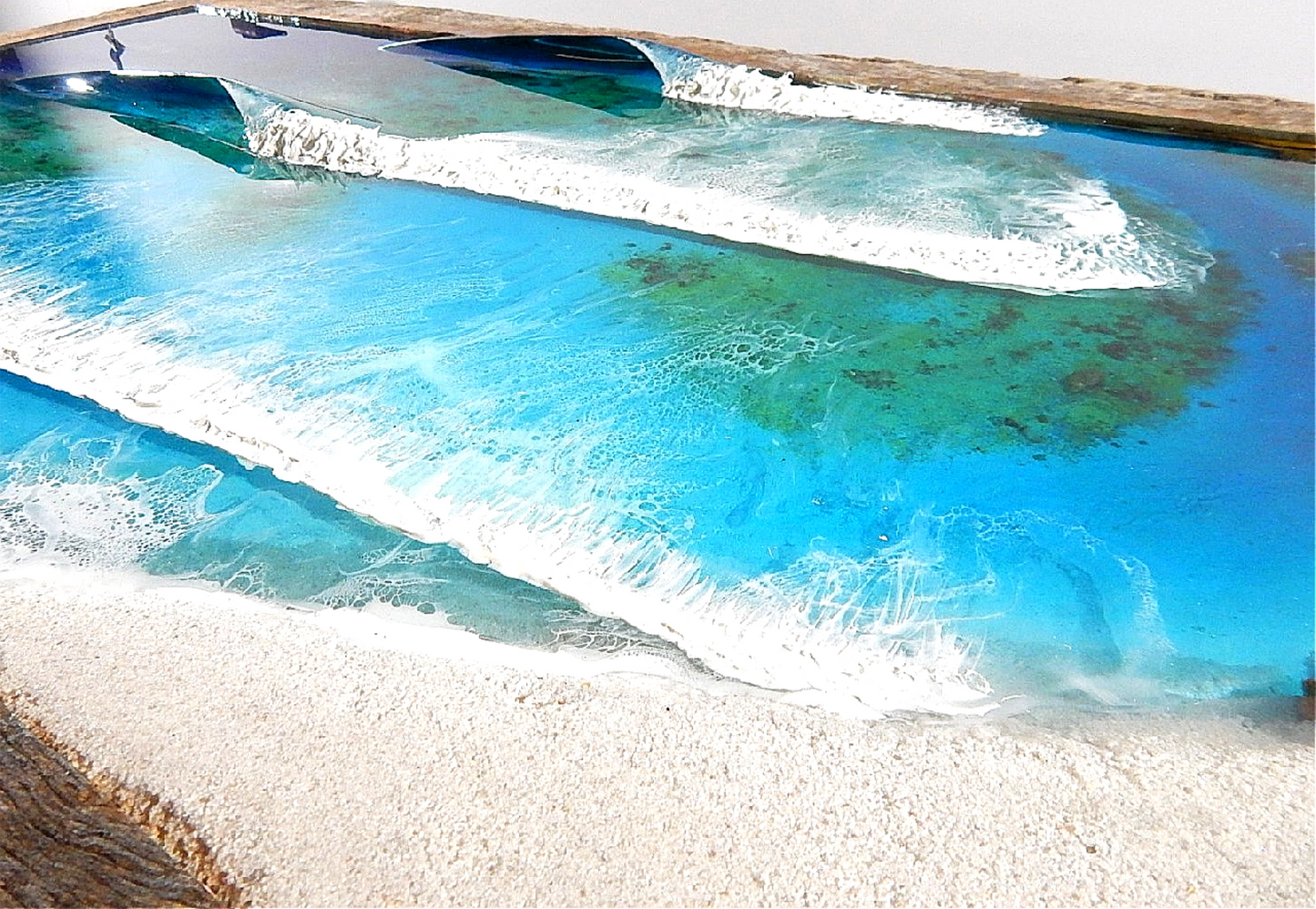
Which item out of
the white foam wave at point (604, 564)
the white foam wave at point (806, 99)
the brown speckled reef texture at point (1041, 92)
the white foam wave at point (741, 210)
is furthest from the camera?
the white foam wave at point (806, 99)

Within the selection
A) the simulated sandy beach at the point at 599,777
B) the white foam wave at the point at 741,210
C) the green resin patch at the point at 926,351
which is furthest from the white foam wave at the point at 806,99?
the simulated sandy beach at the point at 599,777

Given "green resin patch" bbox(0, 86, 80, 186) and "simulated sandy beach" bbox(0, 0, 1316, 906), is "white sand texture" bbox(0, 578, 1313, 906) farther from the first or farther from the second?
"green resin patch" bbox(0, 86, 80, 186)

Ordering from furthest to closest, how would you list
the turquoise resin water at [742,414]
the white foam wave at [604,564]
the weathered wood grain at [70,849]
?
the turquoise resin water at [742,414] < the white foam wave at [604,564] < the weathered wood grain at [70,849]

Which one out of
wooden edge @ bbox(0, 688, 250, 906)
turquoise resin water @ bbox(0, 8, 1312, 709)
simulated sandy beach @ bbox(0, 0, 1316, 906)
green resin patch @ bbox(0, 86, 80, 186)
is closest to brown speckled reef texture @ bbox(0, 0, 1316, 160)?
turquoise resin water @ bbox(0, 8, 1312, 709)

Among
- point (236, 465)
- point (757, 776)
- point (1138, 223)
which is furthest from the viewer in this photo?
point (1138, 223)

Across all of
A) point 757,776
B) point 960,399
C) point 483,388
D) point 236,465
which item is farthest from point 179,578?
point 960,399

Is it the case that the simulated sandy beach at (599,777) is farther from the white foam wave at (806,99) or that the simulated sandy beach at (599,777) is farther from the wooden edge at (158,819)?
the white foam wave at (806,99)

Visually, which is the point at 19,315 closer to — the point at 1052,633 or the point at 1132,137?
the point at 1052,633

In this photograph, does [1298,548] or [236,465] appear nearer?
[1298,548]

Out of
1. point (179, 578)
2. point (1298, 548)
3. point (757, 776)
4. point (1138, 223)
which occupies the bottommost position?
point (179, 578)
